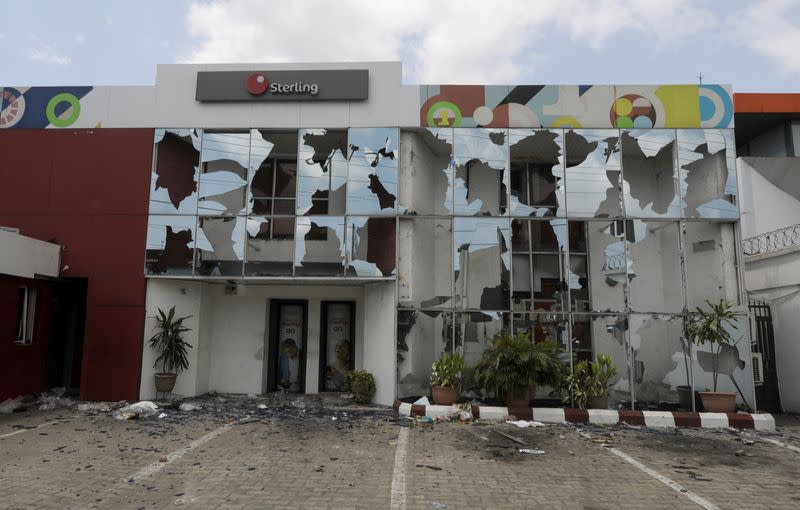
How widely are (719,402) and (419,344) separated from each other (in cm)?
588

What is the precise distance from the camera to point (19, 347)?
415 inches

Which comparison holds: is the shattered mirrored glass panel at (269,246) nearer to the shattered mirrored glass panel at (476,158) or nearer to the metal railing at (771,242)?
the shattered mirrored glass panel at (476,158)

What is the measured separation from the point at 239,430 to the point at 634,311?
8087 mm

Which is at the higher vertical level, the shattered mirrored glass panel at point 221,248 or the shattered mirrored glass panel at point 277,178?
the shattered mirrored glass panel at point 277,178

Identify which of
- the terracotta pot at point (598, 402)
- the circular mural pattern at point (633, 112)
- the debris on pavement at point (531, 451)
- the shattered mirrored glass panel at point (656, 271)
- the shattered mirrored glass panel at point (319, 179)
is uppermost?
the circular mural pattern at point (633, 112)

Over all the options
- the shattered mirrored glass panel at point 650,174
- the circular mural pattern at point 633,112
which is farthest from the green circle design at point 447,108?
the shattered mirrored glass panel at point 650,174

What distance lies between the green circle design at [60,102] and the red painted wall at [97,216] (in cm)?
23

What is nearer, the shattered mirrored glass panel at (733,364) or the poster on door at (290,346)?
the shattered mirrored glass panel at (733,364)

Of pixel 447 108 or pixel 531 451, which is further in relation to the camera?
pixel 447 108

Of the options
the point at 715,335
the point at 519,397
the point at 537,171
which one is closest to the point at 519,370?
the point at 519,397

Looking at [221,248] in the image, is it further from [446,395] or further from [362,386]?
[446,395]

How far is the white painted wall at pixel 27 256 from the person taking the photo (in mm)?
9453

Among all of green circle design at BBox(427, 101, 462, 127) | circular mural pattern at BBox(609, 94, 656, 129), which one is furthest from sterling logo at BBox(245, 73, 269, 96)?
circular mural pattern at BBox(609, 94, 656, 129)

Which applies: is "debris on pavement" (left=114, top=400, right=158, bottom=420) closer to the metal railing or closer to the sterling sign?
the sterling sign
